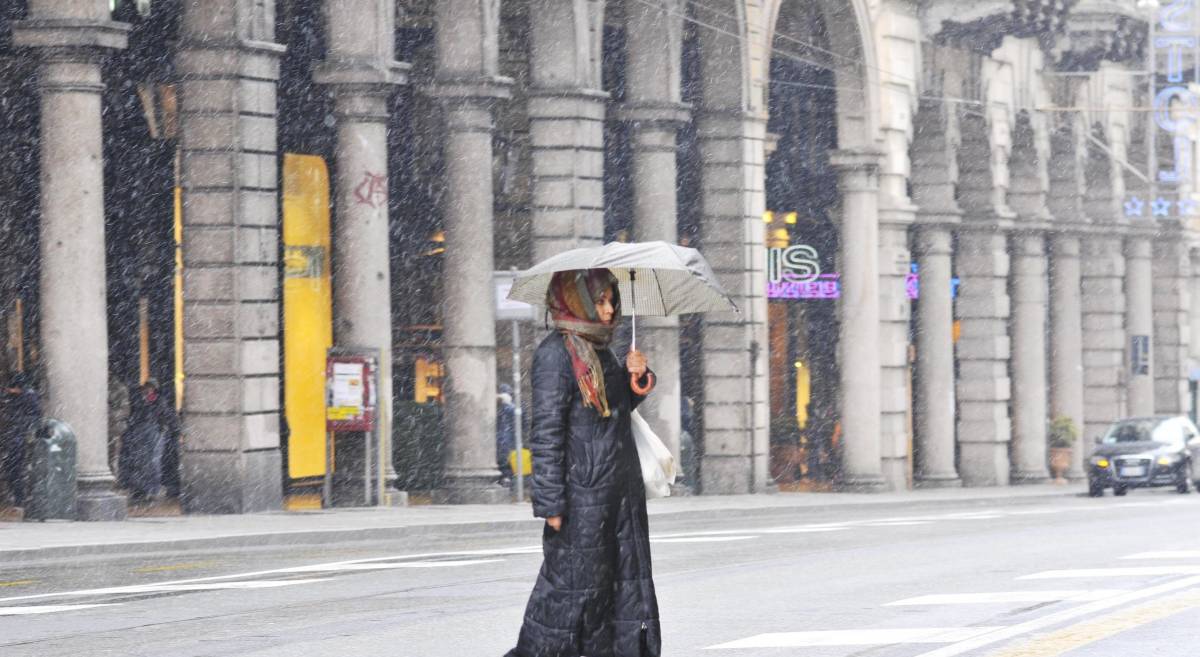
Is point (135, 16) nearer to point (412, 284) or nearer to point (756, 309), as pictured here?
point (412, 284)

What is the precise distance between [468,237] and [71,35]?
6.63 metres

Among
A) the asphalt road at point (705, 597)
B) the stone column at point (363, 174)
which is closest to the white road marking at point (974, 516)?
the asphalt road at point (705, 597)

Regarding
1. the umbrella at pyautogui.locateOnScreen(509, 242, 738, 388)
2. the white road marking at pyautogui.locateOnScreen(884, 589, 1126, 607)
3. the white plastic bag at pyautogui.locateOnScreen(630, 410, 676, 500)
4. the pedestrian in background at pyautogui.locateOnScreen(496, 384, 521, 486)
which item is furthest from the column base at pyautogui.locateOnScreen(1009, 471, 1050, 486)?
the white plastic bag at pyautogui.locateOnScreen(630, 410, 676, 500)

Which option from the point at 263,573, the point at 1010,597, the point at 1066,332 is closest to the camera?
the point at 1010,597

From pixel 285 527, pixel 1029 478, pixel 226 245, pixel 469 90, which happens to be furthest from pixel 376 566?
pixel 1029 478

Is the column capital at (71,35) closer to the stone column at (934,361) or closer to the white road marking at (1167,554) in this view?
the white road marking at (1167,554)

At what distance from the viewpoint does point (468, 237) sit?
94.4 ft

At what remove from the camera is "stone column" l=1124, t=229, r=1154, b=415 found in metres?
52.7

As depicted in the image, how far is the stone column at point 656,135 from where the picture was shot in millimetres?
32688

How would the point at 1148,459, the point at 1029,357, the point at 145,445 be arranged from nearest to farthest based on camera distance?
1. the point at 145,445
2. the point at 1148,459
3. the point at 1029,357

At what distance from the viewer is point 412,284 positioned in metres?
32.6

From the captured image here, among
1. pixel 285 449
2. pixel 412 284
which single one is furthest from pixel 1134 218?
pixel 285 449

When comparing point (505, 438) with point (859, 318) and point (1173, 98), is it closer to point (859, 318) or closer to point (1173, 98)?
point (859, 318)

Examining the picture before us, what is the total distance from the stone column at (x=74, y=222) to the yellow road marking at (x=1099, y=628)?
12224 millimetres
